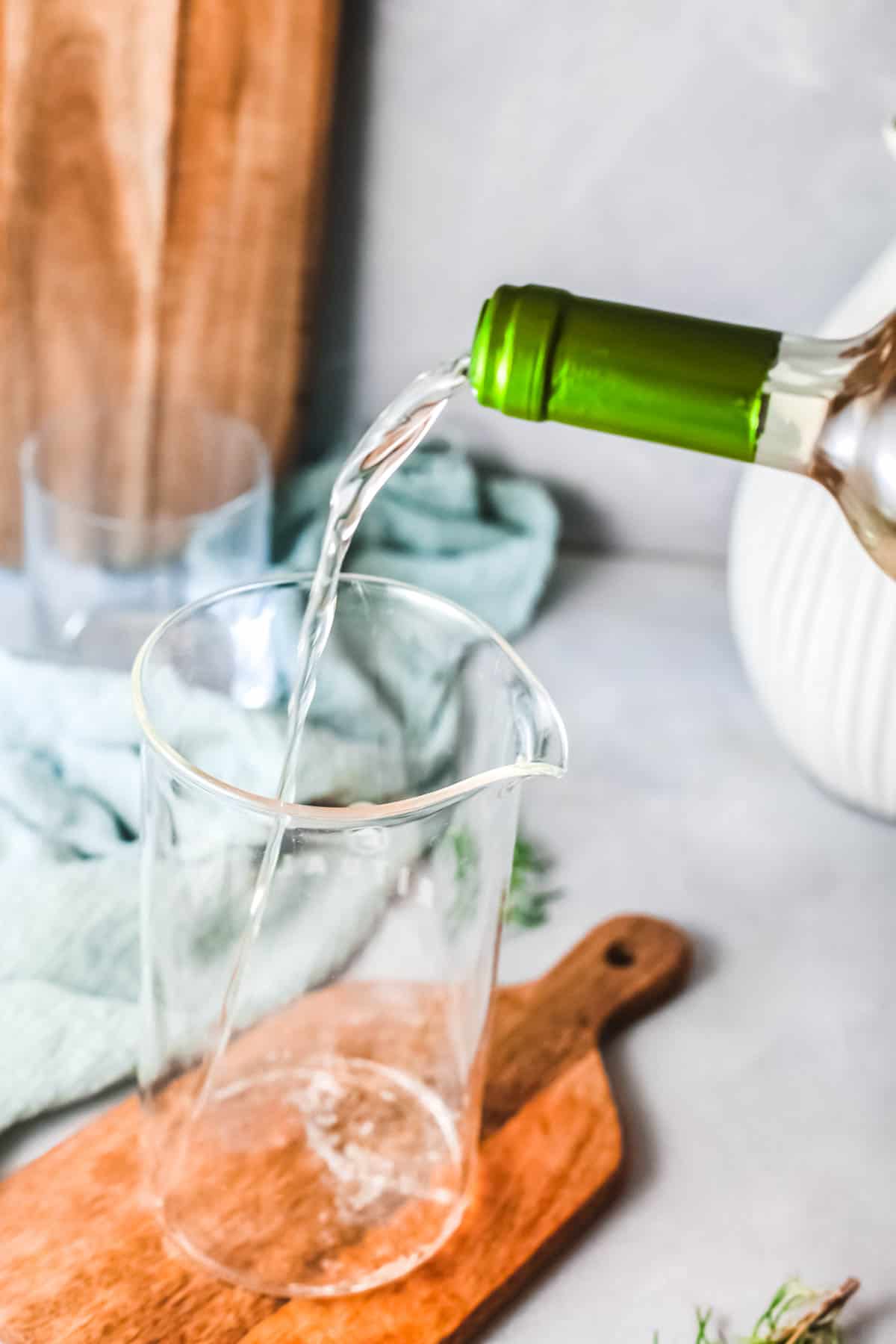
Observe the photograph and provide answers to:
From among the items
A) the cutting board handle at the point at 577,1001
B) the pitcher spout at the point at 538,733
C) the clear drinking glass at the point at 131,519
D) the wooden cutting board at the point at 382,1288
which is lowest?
the wooden cutting board at the point at 382,1288

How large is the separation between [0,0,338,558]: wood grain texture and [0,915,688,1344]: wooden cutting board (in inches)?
19.8

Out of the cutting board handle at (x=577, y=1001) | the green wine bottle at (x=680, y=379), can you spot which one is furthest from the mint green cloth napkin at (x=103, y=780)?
the green wine bottle at (x=680, y=379)

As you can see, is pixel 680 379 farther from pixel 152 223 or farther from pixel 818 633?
pixel 152 223

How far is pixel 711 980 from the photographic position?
2.76ft

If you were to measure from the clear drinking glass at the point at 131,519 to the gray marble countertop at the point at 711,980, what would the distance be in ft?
0.73

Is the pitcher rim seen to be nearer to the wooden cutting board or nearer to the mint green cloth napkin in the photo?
the mint green cloth napkin

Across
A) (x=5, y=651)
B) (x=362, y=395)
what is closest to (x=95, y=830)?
(x=5, y=651)

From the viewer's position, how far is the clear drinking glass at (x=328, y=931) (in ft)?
2.05

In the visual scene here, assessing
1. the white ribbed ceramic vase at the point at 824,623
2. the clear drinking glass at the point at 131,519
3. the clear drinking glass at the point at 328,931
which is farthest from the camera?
the clear drinking glass at the point at 131,519

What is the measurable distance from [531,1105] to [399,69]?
0.64 meters

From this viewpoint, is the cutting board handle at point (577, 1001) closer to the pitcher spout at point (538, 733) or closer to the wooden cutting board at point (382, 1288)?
the wooden cutting board at point (382, 1288)

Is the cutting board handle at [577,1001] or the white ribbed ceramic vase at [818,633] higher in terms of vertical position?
the white ribbed ceramic vase at [818,633]

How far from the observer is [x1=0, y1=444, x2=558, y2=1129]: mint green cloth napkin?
74 cm

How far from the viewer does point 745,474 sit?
39.2 inches
